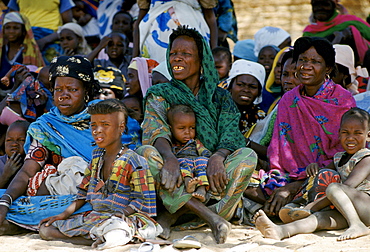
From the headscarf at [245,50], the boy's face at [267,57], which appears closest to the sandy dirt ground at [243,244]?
the boy's face at [267,57]

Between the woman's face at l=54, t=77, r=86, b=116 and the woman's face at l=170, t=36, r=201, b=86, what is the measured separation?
92cm

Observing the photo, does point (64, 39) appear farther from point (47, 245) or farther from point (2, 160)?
point (47, 245)

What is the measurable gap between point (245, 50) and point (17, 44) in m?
3.36

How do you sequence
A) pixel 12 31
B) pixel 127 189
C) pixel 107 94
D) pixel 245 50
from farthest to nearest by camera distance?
pixel 245 50 < pixel 12 31 < pixel 107 94 < pixel 127 189

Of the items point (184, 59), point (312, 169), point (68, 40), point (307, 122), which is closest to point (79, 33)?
point (68, 40)

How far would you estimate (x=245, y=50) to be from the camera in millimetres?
9039

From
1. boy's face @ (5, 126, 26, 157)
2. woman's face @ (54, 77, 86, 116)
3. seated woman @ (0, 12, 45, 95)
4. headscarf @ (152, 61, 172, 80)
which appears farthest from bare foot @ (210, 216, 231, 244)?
seated woman @ (0, 12, 45, 95)

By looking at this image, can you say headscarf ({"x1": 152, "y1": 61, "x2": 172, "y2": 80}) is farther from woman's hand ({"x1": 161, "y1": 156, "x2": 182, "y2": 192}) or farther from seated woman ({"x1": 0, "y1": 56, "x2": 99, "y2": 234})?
woman's hand ({"x1": 161, "y1": 156, "x2": 182, "y2": 192})

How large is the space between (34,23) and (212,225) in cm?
601

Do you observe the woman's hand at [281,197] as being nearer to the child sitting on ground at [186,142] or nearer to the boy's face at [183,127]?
the child sitting on ground at [186,142]

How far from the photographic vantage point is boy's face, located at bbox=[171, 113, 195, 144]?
5.25 m

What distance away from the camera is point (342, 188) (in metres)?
4.69

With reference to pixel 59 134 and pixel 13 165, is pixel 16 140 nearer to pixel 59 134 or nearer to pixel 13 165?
pixel 13 165

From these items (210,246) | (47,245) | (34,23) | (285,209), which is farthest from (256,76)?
(34,23)
